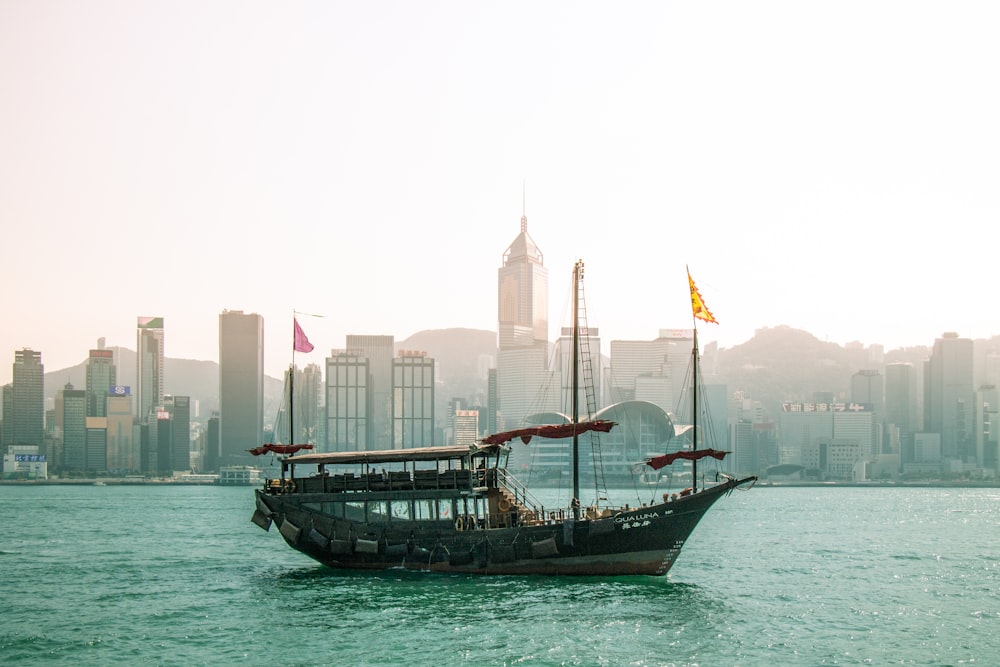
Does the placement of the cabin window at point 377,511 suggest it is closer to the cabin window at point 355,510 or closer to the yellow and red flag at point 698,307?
the cabin window at point 355,510

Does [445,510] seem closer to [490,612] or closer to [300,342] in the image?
[490,612]

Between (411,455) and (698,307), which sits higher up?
(698,307)

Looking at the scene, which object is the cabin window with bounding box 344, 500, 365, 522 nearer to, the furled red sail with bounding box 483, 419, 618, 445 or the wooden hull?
the wooden hull

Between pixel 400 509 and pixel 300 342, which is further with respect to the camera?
pixel 300 342

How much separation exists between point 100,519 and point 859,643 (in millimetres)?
82481

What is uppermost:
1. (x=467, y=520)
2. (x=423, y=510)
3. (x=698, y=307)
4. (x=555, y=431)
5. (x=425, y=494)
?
(x=698, y=307)

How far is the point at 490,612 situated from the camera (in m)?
38.2

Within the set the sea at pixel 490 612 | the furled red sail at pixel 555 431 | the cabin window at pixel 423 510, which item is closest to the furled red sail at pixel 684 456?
the furled red sail at pixel 555 431

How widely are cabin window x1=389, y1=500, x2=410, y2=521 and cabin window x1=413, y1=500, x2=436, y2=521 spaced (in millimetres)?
329

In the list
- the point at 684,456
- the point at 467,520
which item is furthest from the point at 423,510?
the point at 684,456

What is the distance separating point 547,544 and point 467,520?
3.90 meters

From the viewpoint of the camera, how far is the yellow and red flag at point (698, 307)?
153ft

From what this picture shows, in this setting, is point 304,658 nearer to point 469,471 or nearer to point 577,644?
point 577,644

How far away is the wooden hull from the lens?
43844mm
